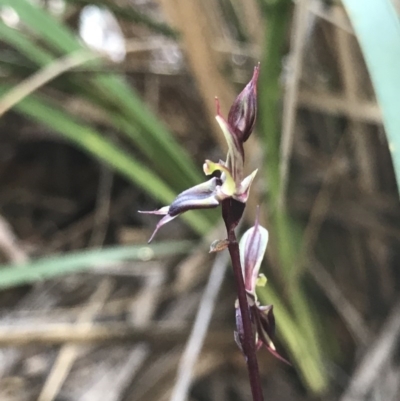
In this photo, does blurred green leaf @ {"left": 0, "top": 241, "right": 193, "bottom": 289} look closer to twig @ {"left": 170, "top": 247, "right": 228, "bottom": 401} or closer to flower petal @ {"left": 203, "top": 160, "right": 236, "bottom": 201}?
twig @ {"left": 170, "top": 247, "right": 228, "bottom": 401}

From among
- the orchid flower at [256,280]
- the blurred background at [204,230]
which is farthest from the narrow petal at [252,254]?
the blurred background at [204,230]

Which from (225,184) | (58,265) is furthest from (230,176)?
(58,265)

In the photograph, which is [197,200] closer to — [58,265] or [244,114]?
[244,114]

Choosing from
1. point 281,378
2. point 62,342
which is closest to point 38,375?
point 62,342

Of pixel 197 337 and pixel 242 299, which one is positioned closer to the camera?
pixel 242 299

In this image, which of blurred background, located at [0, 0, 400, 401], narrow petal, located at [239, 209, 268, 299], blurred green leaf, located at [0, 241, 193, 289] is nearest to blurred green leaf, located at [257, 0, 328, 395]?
blurred background, located at [0, 0, 400, 401]

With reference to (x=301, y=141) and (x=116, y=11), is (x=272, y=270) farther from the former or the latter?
(x=116, y=11)
